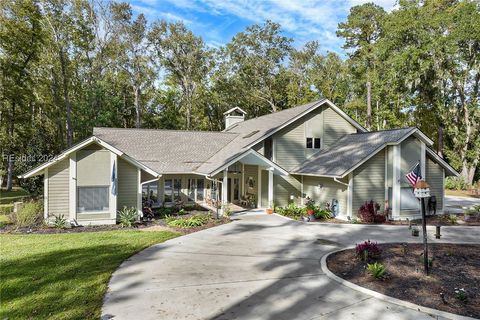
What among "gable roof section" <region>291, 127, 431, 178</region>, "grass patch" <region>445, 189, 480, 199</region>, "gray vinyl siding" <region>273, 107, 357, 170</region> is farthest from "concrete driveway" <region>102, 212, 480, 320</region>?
"grass patch" <region>445, 189, 480, 199</region>

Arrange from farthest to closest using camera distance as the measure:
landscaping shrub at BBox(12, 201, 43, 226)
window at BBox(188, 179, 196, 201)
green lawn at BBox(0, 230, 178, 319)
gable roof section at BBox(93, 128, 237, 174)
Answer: window at BBox(188, 179, 196, 201) < gable roof section at BBox(93, 128, 237, 174) < landscaping shrub at BBox(12, 201, 43, 226) < green lawn at BBox(0, 230, 178, 319)

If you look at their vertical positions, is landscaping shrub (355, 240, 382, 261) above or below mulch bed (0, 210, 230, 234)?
above

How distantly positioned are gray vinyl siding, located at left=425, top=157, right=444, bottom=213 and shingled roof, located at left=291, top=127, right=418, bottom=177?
2.92 meters

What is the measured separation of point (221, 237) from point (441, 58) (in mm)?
32509

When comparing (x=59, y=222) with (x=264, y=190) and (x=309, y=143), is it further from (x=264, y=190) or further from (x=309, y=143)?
(x=309, y=143)

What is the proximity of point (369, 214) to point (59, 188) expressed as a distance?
15.6 m

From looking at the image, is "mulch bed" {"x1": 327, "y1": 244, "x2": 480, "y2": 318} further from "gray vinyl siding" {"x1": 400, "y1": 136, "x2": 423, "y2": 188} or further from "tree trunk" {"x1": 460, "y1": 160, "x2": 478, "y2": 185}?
"tree trunk" {"x1": 460, "y1": 160, "x2": 478, "y2": 185}

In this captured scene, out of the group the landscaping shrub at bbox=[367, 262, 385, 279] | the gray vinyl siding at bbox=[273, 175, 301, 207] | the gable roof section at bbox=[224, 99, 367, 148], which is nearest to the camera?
the landscaping shrub at bbox=[367, 262, 385, 279]

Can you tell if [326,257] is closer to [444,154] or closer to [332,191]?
[332,191]

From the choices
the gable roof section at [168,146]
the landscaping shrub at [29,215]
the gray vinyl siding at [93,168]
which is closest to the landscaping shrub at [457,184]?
the gable roof section at [168,146]

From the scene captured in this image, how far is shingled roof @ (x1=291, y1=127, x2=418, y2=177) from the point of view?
17547 mm

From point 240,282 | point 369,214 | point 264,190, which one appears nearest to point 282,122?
point 264,190

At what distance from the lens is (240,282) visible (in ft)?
27.8

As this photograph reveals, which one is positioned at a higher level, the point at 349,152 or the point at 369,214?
the point at 349,152
